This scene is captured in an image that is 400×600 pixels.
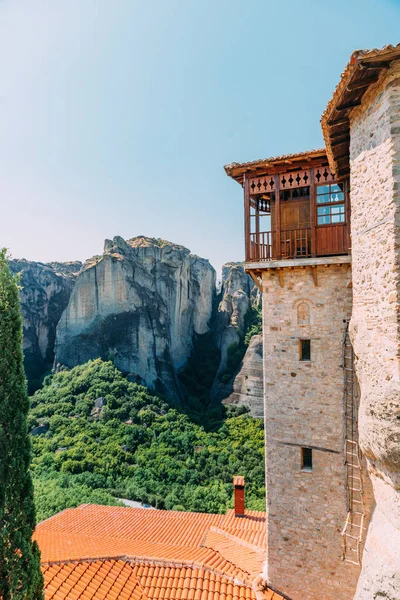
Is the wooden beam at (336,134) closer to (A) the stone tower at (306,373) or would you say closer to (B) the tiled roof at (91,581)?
(A) the stone tower at (306,373)

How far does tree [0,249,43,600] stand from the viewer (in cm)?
485

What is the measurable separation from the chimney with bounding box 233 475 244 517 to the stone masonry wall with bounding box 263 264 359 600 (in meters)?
3.72

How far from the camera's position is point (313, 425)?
24.4 ft

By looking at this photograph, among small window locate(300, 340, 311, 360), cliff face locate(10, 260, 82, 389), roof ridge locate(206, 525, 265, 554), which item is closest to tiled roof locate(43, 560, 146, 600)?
roof ridge locate(206, 525, 265, 554)

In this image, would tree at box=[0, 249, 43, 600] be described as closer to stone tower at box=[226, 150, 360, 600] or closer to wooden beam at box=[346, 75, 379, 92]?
stone tower at box=[226, 150, 360, 600]

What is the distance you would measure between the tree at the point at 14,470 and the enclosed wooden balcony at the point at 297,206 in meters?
4.81

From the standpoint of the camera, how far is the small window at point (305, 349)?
7.68 meters

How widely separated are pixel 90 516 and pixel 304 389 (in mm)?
11326

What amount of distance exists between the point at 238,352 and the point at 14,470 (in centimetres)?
3645

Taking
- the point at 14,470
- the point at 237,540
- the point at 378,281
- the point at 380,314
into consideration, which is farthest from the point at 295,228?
the point at 237,540

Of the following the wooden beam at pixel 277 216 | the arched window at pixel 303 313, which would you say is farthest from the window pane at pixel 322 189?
the arched window at pixel 303 313

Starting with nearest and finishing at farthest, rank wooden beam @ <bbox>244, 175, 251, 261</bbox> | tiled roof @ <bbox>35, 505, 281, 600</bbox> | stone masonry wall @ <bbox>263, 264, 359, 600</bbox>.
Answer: tiled roof @ <bbox>35, 505, 281, 600</bbox> < stone masonry wall @ <bbox>263, 264, 359, 600</bbox> < wooden beam @ <bbox>244, 175, 251, 261</bbox>

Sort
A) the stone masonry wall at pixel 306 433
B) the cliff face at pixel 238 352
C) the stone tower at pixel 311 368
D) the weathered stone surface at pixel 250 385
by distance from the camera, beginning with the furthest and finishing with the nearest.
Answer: the cliff face at pixel 238 352, the weathered stone surface at pixel 250 385, the stone masonry wall at pixel 306 433, the stone tower at pixel 311 368

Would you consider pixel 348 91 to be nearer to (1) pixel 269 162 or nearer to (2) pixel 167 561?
(1) pixel 269 162
